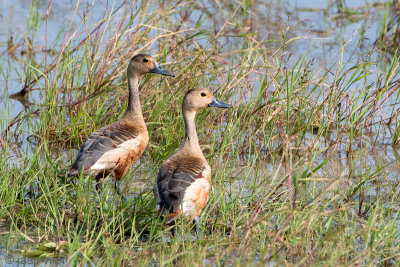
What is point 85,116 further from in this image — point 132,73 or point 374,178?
point 374,178

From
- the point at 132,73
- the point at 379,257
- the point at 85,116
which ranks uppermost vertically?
the point at 132,73

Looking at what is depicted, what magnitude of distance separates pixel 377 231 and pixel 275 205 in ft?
3.37

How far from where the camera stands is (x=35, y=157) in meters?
5.63

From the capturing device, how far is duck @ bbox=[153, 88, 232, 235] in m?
4.87

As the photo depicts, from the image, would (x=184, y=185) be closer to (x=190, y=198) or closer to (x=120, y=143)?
(x=190, y=198)

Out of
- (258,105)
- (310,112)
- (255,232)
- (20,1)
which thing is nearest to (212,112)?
(258,105)

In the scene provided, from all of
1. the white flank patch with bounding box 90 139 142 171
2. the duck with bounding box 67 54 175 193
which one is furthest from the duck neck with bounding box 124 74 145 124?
the white flank patch with bounding box 90 139 142 171

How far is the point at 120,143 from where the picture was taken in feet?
20.1

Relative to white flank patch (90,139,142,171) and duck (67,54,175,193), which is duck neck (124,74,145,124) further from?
white flank patch (90,139,142,171)

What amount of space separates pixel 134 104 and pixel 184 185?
1737 mm

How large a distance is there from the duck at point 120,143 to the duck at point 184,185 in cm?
61

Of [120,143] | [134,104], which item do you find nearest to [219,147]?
[134,104]

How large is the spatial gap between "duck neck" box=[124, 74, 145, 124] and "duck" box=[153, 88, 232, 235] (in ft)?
2.94

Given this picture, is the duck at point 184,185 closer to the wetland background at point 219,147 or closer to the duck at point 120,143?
the wetland background at point 219,147
